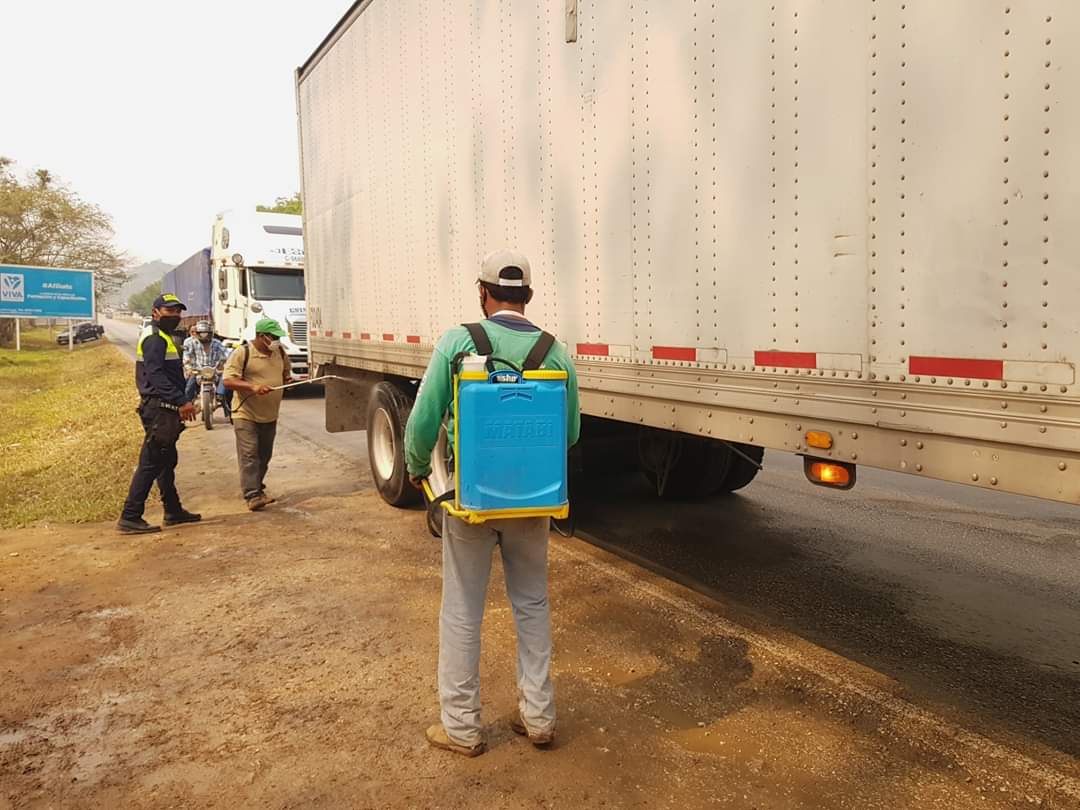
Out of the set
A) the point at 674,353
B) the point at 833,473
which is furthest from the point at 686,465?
the point at 833,473

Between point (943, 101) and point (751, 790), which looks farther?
point (751, 790)

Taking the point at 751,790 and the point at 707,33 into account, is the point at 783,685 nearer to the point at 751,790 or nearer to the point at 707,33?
the point at 751,790

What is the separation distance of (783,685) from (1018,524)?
3.71 meters

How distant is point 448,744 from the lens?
301cm

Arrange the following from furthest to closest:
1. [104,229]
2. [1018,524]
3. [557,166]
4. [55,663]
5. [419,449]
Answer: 1. [104,229]
2. [1018,524]
3. [557,166]
4. [55,663]
5. [419,449]

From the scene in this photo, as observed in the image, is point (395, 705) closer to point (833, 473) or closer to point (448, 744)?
point (448, 744)

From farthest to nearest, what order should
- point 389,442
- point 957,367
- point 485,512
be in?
point 389,442 → point 485,512 → point 957,367

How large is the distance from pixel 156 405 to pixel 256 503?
1356 millimetres

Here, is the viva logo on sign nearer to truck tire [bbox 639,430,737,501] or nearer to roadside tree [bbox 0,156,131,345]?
roadside tree [bbox 0,156,131,345]

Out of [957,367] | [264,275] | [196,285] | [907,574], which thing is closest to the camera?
[957,367]

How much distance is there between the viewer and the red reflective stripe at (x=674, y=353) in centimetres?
336

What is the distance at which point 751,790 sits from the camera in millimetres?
2770

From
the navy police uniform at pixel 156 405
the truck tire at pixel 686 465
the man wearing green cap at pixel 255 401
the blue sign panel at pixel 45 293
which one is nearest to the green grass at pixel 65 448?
the navy police uniform at pixel 156 405

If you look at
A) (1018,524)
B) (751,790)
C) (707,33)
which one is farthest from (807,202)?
(1018,524)
